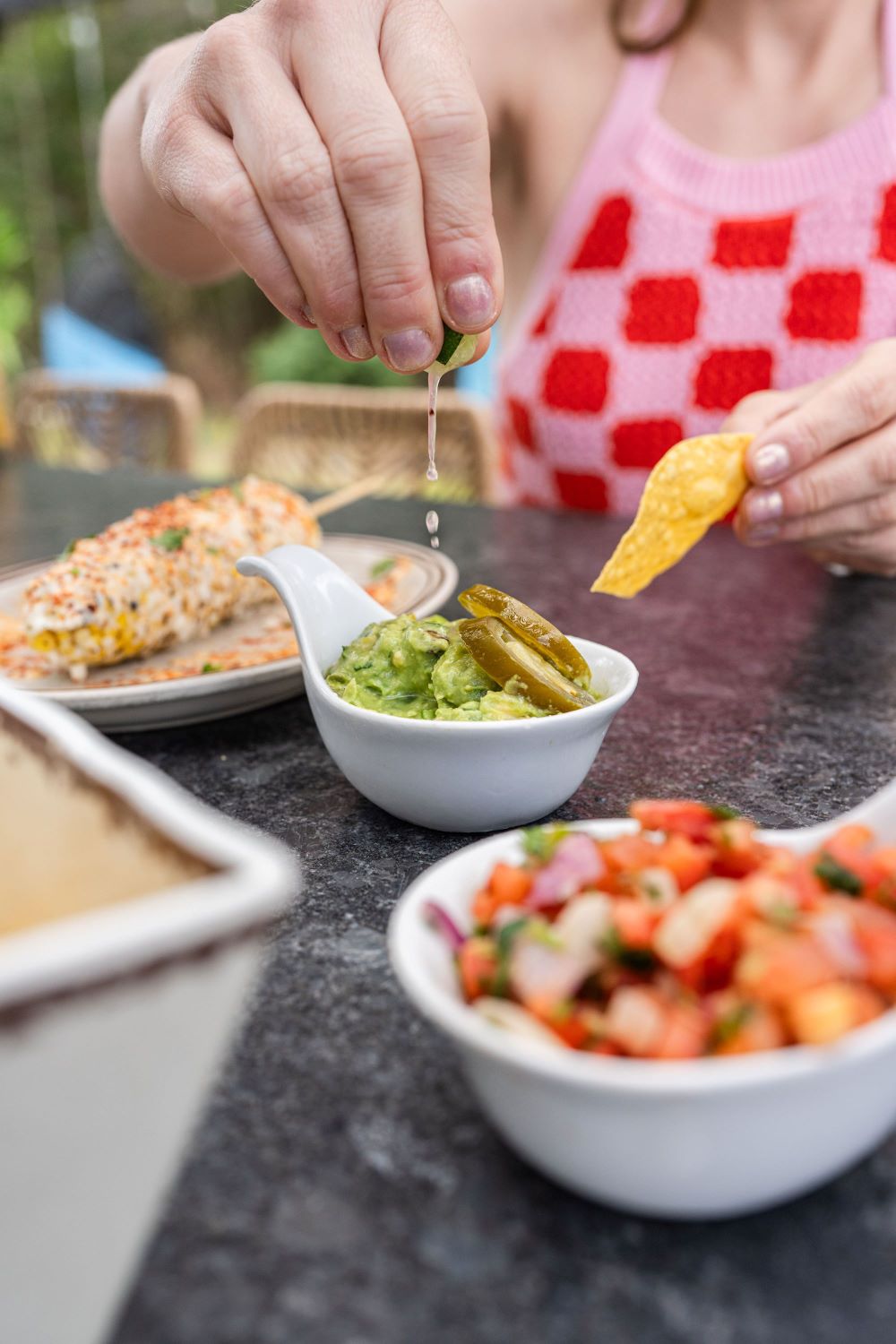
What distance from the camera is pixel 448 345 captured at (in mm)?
1169

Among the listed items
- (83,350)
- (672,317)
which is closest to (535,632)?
(672,317)

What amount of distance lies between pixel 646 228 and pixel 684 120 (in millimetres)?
233

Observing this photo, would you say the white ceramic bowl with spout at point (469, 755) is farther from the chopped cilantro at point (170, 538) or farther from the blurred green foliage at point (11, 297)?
the blurred green foliage at point (11, 297)

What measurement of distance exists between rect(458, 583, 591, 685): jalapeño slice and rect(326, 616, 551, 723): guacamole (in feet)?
0.12

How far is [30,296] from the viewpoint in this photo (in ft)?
28.1

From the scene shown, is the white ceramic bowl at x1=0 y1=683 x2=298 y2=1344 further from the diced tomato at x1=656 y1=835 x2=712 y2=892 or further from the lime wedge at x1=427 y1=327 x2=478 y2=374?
the lime wedge at x1=427 y1=327 x2=478 y2=374

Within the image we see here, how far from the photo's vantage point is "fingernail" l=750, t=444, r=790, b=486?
55.8 inches

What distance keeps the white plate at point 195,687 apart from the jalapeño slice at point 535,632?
0.26 meters

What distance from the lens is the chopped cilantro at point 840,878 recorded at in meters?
0.62

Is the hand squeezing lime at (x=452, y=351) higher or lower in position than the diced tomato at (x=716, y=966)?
higher

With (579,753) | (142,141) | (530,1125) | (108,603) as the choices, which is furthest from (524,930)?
(142,141)

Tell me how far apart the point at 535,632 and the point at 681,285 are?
1457 mm

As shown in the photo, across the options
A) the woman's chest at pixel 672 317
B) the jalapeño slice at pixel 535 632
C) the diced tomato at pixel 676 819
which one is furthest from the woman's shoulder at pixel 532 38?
the diced tomato at pixel 676 819

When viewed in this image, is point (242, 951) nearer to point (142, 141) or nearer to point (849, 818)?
point (849, 818)
